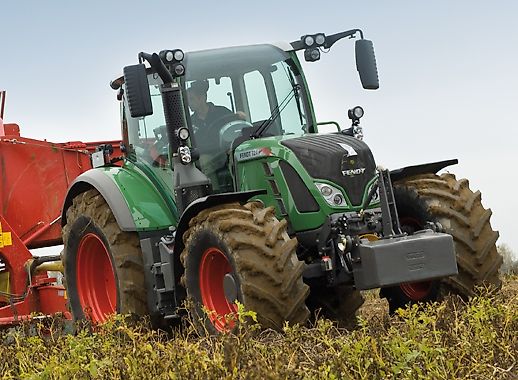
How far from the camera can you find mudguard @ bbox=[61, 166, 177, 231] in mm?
8742

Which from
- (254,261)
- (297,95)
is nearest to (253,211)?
(254,261)

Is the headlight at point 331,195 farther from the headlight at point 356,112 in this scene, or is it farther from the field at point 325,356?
the field at point 325,356

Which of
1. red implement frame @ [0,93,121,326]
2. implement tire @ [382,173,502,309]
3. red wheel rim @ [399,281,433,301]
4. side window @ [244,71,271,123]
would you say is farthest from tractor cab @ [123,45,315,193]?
red implement frame @ [0,93,121,326]

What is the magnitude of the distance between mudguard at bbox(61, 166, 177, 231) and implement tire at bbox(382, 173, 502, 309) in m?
2.16

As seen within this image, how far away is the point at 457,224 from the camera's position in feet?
27.0

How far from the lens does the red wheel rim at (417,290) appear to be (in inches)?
345

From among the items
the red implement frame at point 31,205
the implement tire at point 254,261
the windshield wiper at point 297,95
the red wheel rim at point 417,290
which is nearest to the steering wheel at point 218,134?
the windshield wiper at point 297,95

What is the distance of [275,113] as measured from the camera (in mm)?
9094

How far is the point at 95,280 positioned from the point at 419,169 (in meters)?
3.31

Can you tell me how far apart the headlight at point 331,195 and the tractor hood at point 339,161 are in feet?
0.20

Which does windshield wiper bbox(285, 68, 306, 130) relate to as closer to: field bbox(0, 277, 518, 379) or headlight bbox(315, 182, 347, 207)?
headlight bbox(315, 182, 347, 207)

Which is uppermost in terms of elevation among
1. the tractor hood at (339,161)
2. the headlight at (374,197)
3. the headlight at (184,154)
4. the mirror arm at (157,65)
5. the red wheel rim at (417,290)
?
the mirror arm at (157,65)

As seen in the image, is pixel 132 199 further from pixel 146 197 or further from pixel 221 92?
pixel 221 92

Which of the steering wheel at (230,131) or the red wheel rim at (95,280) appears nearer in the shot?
the steering wheel at (230,131)
